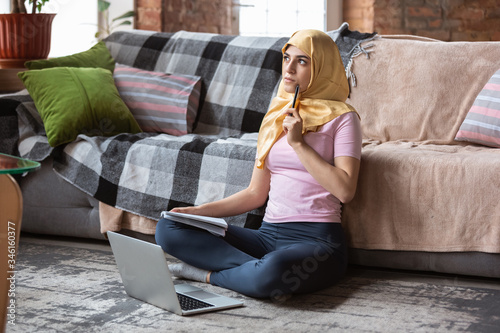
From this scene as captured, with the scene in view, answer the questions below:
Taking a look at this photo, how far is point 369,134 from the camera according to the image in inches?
108

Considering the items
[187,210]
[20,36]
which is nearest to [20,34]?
[20,36]

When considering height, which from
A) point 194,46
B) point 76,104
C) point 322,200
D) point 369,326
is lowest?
point 369,326

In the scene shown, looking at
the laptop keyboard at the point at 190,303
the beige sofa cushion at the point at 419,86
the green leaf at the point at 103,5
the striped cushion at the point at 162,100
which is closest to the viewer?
the laptop keyboard at the point at 190,303

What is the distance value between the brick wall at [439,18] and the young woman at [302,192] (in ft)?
8.10

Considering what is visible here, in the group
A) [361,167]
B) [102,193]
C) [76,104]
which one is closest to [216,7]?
[76,104]

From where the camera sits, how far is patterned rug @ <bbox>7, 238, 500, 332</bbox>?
176cm

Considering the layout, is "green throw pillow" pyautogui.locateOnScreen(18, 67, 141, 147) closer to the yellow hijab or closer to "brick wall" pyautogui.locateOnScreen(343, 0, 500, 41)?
the yellow hijab

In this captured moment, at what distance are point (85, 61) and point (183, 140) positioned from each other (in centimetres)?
79

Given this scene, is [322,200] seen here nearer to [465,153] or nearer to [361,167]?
[361,167]

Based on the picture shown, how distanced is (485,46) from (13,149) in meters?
1.92

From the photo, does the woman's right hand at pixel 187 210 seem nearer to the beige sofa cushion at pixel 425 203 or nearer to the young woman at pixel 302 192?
the young woman at pixel 302 192

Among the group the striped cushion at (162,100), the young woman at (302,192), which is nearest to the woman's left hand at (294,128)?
the young woman at (302,192)

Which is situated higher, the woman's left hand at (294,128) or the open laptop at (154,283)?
the woman's left hand at (294,128)

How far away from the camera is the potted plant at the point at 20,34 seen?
3463 millimetres
